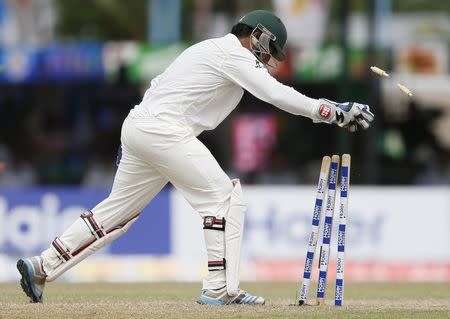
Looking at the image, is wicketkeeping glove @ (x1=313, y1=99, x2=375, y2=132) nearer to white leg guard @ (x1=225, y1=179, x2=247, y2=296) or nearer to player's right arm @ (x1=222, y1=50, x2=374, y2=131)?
player's right arm @ (x1=222, y1=50, x2=374, y2=131)

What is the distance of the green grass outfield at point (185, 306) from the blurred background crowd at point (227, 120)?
Result: 40.9 feet

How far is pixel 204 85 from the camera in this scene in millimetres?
8688

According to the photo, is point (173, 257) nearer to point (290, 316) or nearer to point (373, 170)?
point (373, 170)

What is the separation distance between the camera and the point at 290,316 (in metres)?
8.00

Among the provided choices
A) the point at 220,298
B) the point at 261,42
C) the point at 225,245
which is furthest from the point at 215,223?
the point at 261,42

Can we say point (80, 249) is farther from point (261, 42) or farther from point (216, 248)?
point (261, 42)

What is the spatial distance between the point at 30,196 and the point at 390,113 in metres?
12.2

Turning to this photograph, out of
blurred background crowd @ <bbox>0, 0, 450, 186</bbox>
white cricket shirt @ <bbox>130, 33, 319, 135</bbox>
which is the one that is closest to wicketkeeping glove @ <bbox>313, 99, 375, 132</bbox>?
white cricket shirt @ <bbox>130, 33, 319, 135</bbox>

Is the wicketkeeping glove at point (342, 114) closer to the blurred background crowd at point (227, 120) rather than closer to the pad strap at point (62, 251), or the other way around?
the pad strap at point (62, 251)

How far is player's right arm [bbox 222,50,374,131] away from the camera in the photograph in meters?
8.37

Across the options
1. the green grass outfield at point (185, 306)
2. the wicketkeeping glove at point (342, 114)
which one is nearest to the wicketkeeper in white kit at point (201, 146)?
the wicketkeeping glove at point (342, 114)

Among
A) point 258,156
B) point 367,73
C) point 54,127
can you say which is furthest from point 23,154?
point 367,73

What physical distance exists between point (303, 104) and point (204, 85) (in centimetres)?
76

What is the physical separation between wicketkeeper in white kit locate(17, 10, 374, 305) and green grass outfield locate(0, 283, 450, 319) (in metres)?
0.31
